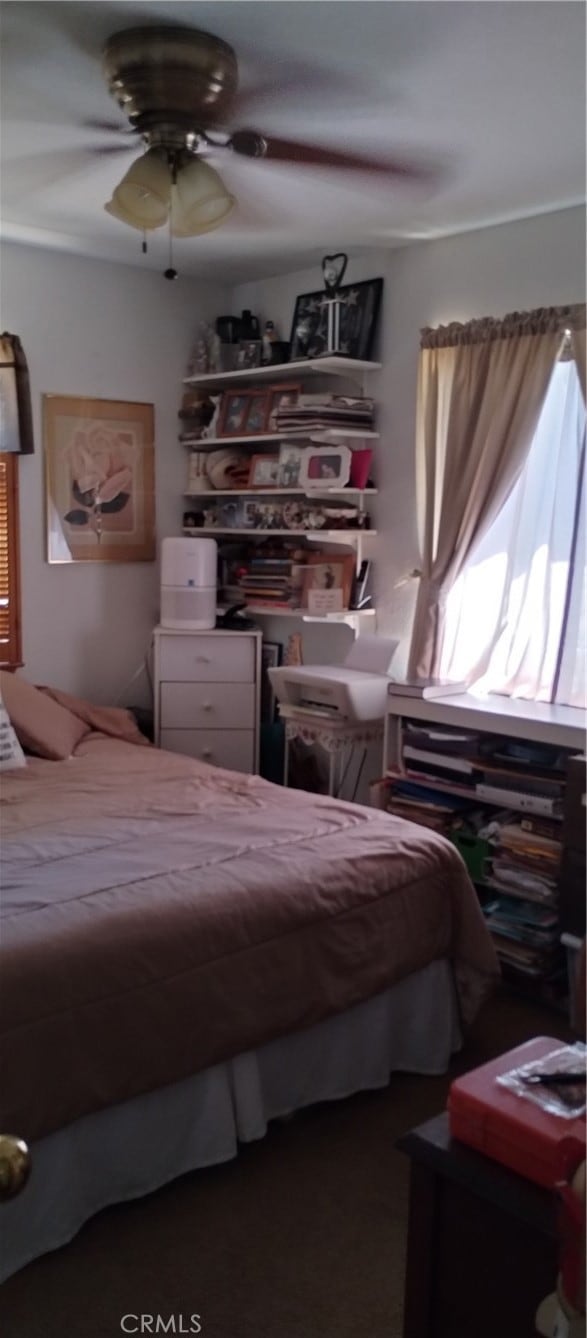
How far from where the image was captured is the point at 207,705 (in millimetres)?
4262

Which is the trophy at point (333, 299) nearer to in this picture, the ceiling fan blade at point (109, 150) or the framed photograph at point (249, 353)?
the framed photograph at point (249, 353)

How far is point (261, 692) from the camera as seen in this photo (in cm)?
456

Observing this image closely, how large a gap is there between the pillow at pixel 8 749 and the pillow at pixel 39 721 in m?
0.10

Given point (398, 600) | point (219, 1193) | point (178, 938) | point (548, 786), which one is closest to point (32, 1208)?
point (219, 1193)

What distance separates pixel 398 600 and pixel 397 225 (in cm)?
134

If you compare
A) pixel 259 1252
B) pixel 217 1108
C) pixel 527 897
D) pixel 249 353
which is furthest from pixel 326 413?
pixel 259 1252

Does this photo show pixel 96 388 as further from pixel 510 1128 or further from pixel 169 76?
pixel 510 1128

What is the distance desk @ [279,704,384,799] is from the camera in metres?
3.75

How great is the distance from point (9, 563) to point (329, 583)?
1265 mm

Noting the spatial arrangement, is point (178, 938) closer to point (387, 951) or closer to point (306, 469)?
point (387, 951)

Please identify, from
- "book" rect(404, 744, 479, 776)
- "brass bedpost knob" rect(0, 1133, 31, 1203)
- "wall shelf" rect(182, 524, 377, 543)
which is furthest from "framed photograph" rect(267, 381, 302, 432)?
"brass bedpost knob" rect(0, 1133, 31, 1203)

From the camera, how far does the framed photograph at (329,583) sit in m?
4.04

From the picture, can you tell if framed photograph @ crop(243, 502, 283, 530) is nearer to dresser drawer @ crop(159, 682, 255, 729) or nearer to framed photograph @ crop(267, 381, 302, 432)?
framed photograph @ crop(267, 381, 302, 432)

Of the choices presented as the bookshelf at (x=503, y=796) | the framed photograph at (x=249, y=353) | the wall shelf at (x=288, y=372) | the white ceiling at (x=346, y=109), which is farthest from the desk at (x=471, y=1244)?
the framed photograph at (x=249, y=353)
